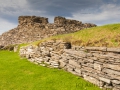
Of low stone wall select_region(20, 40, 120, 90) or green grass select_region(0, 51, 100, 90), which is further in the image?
green grass select_region(0, 51, 100, 90)

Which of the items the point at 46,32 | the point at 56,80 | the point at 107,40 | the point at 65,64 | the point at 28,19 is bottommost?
the point at 56,80

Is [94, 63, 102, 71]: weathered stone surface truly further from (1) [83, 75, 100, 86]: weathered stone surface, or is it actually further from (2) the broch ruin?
(1) [83, 75, 100, 86]: weathered stone surface

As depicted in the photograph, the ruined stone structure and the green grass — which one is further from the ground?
the ruined stone structure

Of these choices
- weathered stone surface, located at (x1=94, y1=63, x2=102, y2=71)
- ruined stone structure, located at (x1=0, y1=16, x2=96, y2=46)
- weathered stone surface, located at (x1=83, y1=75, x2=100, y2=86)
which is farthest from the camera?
ruined stone structure, located at (x1=0, y1=16, x2=96, y2=46)

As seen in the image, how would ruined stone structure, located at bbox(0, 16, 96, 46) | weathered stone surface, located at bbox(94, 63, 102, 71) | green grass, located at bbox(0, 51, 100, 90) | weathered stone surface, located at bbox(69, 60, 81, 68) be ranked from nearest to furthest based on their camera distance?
weathered stone surface, located at bbox(94, 63, 102, 71) → green grass, located at bbox(0, 51, 100, 90) → weathered stone surface, located at bbox(69, 60, 81, 68) → ruined stone structure, located at bbox(0, 16, 96, 46)

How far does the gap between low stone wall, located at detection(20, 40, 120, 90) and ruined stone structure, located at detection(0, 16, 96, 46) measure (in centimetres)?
1433

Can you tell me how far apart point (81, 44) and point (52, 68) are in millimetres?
3437

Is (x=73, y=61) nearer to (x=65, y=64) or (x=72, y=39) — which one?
(x=65, y=64)

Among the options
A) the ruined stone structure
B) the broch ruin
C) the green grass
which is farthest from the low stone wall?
the ruined stone structure

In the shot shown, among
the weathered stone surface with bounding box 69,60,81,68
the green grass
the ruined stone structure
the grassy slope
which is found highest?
the ruined stone structure

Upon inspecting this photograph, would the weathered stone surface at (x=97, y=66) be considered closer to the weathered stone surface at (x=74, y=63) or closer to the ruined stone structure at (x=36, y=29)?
the weathered stone surface at (x=74, y=63)

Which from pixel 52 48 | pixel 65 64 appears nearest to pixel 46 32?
pixel 52 48

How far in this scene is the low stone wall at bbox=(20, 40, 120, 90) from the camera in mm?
8297

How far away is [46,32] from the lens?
98.4 feet
